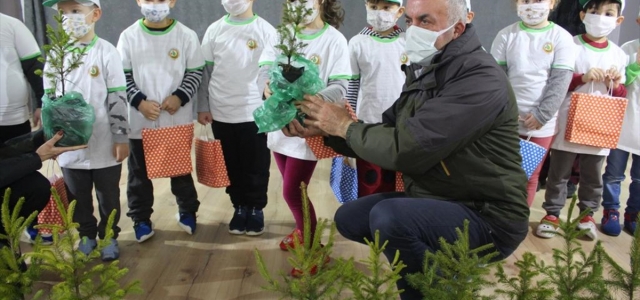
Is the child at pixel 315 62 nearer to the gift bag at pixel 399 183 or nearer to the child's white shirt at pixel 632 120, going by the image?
the gift bag at pixel 399 183

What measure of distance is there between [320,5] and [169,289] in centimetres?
153

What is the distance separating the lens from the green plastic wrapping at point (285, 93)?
6.42 ft

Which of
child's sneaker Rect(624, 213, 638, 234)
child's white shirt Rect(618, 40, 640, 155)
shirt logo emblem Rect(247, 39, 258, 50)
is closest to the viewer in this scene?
shirt logo emblem Rect(247, 39, 258, 50)

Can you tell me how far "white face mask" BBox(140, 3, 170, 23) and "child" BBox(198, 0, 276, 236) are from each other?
268 millimetres

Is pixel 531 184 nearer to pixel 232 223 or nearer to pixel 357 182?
pixel 357 182

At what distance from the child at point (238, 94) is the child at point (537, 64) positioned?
1.35 meters

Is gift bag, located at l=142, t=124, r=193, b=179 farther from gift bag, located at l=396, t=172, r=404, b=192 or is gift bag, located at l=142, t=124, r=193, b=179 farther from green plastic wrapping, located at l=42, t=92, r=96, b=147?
gift bag, located at l=396, t=172, r=404, b=192

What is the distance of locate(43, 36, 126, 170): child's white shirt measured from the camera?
105 inches

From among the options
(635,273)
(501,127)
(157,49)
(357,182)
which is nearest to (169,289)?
(357,182)

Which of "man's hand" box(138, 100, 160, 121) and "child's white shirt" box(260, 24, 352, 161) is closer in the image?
"child's white shirt" box(260, 24, 352, 161)

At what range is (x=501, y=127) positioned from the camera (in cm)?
181

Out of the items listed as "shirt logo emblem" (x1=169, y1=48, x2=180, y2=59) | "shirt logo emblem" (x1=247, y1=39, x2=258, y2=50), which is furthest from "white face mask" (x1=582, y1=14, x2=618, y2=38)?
"shirt logo emblem" (x1=169, y1=48, x2=180, y2=59)

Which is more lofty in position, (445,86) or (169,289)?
(445,86)

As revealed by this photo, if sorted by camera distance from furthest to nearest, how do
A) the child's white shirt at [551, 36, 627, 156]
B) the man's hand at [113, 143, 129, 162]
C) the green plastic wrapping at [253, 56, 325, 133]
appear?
the child's white shirt at [551, 36, 627, 156]
the man's hand at [113, 143, 129, 162]
the green plastic wrapping at [253, 56, 325, 133]
